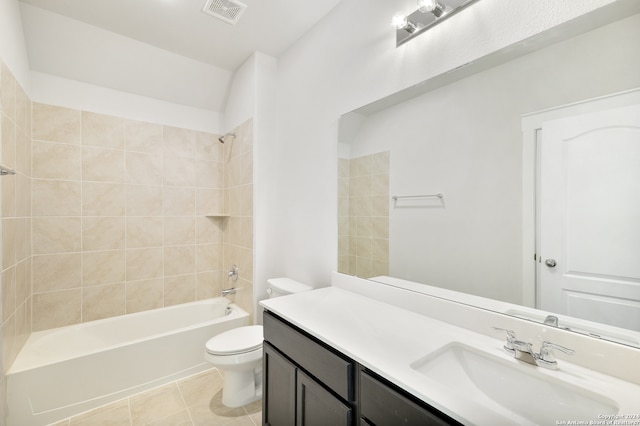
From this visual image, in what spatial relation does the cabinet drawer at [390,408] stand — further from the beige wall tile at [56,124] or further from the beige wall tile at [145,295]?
the beige wall tile at [56,124]

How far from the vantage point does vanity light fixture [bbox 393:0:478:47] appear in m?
1.17

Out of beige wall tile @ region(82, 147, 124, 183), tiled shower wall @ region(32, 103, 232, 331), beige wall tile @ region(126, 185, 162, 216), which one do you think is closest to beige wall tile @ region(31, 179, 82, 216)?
tiled shower wall @ region(32, 103, 232, 331)

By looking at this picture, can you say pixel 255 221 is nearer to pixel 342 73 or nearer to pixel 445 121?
pixel 342 73

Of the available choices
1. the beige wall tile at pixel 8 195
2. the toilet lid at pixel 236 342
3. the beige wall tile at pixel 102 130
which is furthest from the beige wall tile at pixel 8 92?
the toilet lid at pixel 236 342

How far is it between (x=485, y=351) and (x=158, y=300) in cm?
277

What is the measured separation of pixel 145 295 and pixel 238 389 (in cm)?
138

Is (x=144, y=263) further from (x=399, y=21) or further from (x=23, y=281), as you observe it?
(x=399, y=21)

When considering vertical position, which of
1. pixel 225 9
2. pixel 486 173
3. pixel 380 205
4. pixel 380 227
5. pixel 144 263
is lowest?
pixel 144 263

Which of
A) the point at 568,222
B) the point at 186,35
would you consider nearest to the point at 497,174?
the point at 568,222

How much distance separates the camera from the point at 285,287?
6.58 ft

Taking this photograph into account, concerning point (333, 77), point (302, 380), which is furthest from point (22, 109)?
point (302, 380)

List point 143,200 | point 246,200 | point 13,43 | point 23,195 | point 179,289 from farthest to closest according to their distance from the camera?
point 179,289 < point 143,200 < point 246,200 < point 23,195 < point 13,43

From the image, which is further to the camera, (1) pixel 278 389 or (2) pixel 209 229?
(2) pixel 209 229

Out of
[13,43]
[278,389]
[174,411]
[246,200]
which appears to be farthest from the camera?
[246,200]
